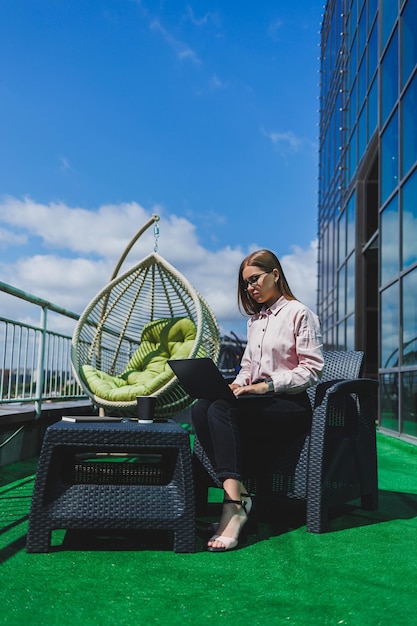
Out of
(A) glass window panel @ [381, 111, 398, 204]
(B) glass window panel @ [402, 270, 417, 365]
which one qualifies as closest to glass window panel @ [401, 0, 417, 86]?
(A) glass window panel @ [381, 111, 398, 204]

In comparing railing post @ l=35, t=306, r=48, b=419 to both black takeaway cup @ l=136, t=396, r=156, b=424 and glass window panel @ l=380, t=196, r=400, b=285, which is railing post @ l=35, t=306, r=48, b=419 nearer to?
black takeaway cup @ l=136, t=396, r=156, b=424

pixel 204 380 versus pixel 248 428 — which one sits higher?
pixel 204 380

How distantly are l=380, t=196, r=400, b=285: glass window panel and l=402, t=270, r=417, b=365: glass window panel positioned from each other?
0.44 meters

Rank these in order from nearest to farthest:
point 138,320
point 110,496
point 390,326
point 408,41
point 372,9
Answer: point 110,496 → point 138,320 → point 408,41 → point 390,326 → point 372,9

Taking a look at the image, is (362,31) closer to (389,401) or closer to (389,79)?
(389,79)

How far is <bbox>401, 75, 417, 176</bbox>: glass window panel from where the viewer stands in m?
6.15

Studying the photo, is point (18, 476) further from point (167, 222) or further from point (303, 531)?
point (167, 222)

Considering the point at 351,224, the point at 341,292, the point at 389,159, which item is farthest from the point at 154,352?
the point at 341,292

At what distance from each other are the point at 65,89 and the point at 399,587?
18.9 ft

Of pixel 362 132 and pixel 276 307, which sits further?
pixel 362 132

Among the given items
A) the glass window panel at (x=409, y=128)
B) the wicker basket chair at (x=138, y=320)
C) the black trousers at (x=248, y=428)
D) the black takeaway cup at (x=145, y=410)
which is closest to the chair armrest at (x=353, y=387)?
the black trousers at (x=248, y=428)

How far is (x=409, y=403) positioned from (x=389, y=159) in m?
3.01

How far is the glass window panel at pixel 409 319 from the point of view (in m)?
6.05

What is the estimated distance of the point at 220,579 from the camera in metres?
1.65
